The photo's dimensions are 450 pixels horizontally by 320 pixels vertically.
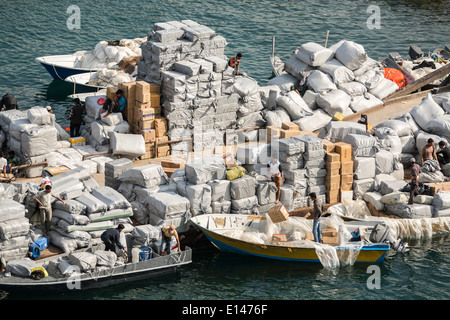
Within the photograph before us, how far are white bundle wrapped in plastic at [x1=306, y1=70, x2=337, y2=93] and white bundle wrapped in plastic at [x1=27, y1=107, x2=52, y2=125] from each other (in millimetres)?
10876

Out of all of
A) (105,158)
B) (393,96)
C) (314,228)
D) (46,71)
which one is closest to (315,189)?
(314,228)

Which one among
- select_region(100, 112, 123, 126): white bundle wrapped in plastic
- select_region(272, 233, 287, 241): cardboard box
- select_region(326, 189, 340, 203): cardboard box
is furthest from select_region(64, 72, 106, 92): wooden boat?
select_region(272, 233, 287, 241): cardboard box

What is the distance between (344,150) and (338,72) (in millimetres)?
7006

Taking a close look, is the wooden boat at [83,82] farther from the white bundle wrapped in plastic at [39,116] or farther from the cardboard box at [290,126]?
the cardboard box at [290,126]

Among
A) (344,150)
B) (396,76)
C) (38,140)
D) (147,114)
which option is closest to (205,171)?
(147,114)

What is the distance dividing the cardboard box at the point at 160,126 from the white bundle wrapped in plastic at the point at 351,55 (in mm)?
8437

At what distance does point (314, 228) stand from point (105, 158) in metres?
7.49

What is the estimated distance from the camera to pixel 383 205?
84.9 feet

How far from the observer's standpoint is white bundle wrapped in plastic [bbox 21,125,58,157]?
2512 centimetres

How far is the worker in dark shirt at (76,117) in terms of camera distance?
28.8 metres

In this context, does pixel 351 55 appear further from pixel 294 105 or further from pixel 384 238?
pixel 384 238

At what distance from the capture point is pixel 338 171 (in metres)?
25.6

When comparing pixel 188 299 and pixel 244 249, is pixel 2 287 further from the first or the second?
pixel 244 249

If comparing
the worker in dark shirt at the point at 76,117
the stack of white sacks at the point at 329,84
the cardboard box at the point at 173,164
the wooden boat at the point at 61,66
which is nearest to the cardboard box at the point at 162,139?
the cardboard box at the point at 173,164
